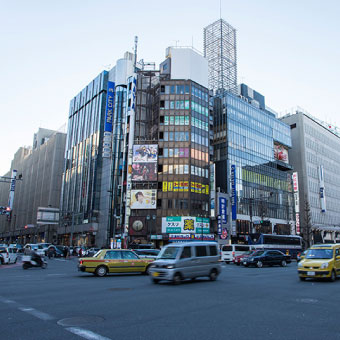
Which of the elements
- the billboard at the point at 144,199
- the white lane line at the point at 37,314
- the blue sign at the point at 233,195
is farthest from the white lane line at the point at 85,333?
the blue sign at the point at 233,195

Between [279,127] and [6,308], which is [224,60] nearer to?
[279,127]

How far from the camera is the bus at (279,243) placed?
41281 millimetres

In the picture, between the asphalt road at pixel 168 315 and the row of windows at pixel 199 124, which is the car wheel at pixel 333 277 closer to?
the asphalt road at pixel 168 315

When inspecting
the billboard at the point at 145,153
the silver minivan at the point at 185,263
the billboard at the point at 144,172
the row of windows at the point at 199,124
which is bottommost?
the silver minivan at the point at 185,263

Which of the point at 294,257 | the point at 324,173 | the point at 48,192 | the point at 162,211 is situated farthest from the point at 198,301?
the point at 324,173

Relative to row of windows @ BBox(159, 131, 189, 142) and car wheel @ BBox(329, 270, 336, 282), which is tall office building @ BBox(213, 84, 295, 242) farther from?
car wheel @ BBox(329, 270, 336, 282)

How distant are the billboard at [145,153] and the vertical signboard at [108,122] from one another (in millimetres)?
9418

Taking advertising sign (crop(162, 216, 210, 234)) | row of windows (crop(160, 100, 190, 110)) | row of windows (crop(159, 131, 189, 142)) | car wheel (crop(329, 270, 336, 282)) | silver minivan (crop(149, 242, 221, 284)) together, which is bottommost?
car wheel (crop(329, 270, 336, 282))

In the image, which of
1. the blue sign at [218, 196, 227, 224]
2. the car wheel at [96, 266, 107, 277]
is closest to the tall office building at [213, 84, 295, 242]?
the blue sign at [218, 196, 227, 224]

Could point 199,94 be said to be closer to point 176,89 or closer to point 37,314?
point 176,89

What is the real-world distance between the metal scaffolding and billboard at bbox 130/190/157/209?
37398mm

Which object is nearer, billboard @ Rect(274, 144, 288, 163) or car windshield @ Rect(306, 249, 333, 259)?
car windshield @ Rect(306, 249, 333, 259)

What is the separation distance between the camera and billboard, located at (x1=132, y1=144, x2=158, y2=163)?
64.0 meters

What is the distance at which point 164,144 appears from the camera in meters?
65.4
